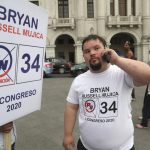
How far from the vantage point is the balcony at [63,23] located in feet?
124

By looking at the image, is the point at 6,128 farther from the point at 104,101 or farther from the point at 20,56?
the point at 104,101

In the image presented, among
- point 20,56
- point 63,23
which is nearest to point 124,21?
point 63,23

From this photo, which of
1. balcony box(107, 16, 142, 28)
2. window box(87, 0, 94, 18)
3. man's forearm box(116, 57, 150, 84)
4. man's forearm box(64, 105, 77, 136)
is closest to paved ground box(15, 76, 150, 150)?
man's forearm box(64, 105, 77, 136)

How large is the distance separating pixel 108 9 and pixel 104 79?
118 feet

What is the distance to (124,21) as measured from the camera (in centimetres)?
3831

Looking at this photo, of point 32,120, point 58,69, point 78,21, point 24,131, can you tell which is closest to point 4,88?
point 24,131

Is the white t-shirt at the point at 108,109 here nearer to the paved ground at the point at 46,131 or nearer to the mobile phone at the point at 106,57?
the mobile phone at the point at 106,57

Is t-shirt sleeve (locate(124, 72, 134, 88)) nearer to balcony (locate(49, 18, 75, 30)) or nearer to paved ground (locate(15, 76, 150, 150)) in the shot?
paved ground (locate(15, 76, 150, 150))

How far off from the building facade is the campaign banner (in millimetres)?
33969

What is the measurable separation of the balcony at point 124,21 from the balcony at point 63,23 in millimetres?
3812

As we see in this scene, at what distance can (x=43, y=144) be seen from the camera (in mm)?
6648

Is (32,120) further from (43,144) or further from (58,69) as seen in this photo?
(58,69)

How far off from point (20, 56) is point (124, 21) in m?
36.1

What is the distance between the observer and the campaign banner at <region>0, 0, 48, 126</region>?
297cm
